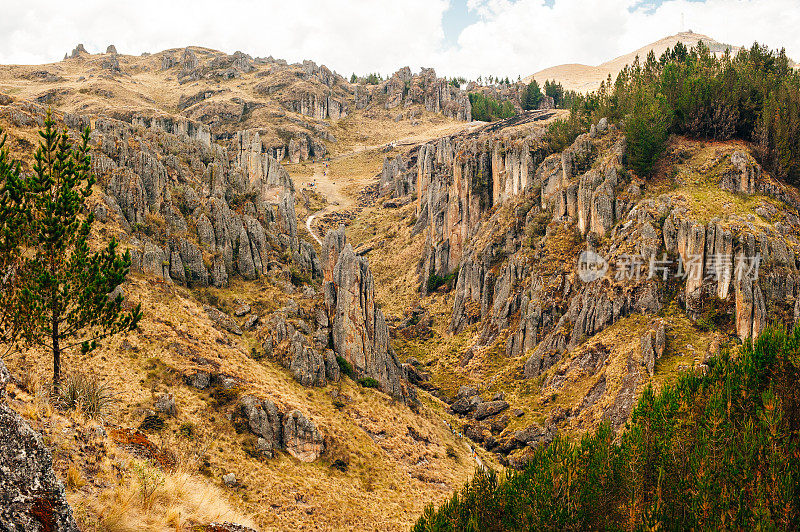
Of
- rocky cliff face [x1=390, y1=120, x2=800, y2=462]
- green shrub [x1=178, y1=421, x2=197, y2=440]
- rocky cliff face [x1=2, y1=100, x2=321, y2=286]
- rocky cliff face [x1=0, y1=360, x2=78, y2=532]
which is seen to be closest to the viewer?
rocky cliff face [x1=0, y1=360, x2=78, y2=532]

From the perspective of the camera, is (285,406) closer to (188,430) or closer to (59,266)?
(188,430)

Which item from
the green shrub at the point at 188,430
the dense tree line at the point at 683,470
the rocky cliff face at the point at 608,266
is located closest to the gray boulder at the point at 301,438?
the green shrub at the point at 188,430

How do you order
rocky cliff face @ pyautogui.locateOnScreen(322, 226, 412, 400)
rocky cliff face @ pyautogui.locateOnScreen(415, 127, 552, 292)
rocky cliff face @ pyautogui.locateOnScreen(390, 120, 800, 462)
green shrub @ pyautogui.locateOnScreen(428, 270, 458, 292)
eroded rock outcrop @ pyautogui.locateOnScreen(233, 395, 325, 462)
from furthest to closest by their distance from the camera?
green shrub @ pyautogui.locateOnScreen(428, 270, 458, 292) → rocky cliff face @ pyautogui.locateOnScreen(415, 127, 552, 292) → rocky cliff face @ pyautogui.locateOnScreen(322, 226, 412, 400) → rocky cliff face @ pyautogui.locateOnScreen(390, 120, 800, 462) → eroded rock outcrop @ pyautogui.locateOnScreen(233, 395, 325, 462)

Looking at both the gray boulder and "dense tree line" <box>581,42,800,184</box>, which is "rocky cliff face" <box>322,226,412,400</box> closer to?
the gray boulder

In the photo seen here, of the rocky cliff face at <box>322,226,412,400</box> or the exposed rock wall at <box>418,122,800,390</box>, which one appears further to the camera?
the rocky cliff face at <box>322,226,412,400</box>

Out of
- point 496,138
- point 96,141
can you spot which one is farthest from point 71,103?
point 496,138

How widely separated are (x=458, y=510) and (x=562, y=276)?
54.3m

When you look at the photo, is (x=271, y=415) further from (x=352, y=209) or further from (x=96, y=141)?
(x=352, y=209)

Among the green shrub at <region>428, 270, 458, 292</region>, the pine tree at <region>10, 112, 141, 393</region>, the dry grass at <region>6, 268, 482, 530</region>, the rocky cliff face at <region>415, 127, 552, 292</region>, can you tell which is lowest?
the dry grass at <region>6, 268, 482, 530</region>

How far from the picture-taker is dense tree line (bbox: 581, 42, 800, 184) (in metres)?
63.9

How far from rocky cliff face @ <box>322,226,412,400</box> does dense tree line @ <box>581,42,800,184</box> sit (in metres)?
44.0

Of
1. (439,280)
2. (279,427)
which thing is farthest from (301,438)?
(439,280)

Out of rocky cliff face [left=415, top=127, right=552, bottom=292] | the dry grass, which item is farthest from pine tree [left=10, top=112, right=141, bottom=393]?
rocky cliff face [left=415, top=127, right=552, bottom=292]

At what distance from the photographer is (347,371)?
172 ft
